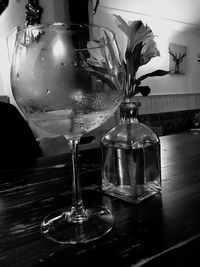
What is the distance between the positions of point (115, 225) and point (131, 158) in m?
0.14

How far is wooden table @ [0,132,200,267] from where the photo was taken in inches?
10.8

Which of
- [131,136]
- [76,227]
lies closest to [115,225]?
[76,227]

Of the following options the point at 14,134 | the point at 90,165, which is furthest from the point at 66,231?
the point at 14,134

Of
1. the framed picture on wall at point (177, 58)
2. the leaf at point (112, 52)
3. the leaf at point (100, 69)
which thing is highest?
the framed picture on wall at point (177, 58)

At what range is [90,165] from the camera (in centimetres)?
68

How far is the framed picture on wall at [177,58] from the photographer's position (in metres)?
4.29

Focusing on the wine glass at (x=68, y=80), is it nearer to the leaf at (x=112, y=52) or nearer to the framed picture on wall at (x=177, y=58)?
the leaf at (x=112, y=52)

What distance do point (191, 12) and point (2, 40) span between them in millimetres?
2949

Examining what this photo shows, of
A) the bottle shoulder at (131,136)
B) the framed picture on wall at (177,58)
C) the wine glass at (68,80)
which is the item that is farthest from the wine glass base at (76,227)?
the framed picture on wall at (177,58)

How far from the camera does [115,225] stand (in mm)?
344

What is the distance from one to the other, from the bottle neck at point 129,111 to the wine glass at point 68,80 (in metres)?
0.10

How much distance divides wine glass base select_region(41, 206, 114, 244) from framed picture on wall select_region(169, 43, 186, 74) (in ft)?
13.8

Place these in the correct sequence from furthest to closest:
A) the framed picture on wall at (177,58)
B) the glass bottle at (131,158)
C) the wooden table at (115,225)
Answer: the framed picture on wall at (177,58)
the glass bottle at (131,158)
the wooden table at (115,225)

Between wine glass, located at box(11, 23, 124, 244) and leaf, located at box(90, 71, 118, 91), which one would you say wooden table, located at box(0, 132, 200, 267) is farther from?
leaf, located at box(90, 71, 118, 91)
